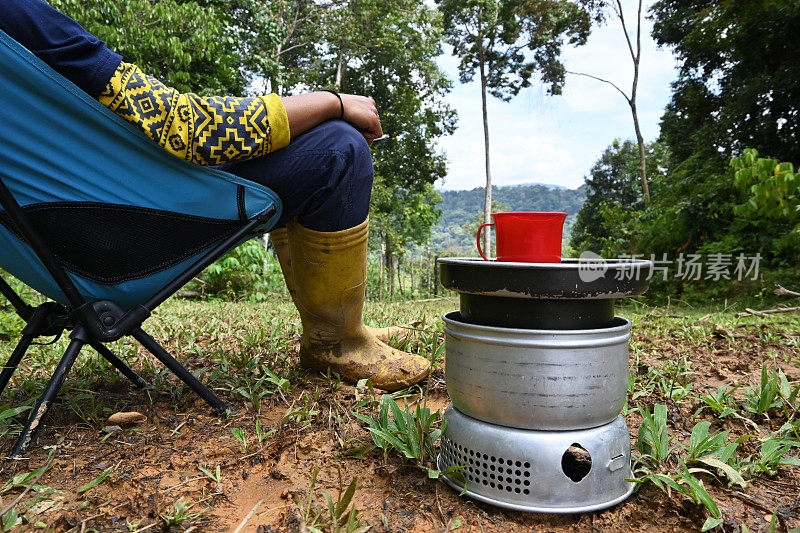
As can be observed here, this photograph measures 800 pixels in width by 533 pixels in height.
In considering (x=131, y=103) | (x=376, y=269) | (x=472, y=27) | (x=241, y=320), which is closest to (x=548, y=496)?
(x=131, y=103)

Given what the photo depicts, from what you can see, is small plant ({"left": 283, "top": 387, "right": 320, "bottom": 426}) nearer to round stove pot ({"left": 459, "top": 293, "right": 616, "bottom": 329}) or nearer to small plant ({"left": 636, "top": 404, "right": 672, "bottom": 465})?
round stove pot ({"left": 459, "top": 293, "right": 616, "bottom": 329})

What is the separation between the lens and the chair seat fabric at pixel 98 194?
3.49 ft

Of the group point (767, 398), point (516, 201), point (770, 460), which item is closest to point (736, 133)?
point (767, 398)

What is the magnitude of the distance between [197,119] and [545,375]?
95 cm

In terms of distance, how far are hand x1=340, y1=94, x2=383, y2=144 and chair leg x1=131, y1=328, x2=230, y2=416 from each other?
2.61 ft

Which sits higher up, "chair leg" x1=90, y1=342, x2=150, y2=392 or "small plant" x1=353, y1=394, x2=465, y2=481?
"chair leg" x1=90, y1=342, x2=150, y2=392

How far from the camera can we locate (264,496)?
1.09 metres

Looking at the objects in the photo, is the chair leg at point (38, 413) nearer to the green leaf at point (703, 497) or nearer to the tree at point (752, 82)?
the green leaf at point (703, 497)

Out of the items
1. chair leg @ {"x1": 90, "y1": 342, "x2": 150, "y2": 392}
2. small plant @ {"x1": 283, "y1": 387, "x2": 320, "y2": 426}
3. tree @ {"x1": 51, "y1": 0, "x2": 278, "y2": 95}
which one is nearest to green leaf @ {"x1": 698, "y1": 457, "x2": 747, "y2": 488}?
small plant @ {"x1": 283, "y1": 387, "x2": 320, "y2": 426}

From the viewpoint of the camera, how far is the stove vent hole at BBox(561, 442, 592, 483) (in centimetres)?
114

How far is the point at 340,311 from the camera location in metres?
1.62

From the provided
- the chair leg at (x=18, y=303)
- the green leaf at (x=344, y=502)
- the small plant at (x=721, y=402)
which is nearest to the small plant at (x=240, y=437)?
the green leaf at (x=344, y=502)

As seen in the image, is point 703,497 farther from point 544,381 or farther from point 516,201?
point 516,201

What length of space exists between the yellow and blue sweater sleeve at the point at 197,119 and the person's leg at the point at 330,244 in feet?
0.34
